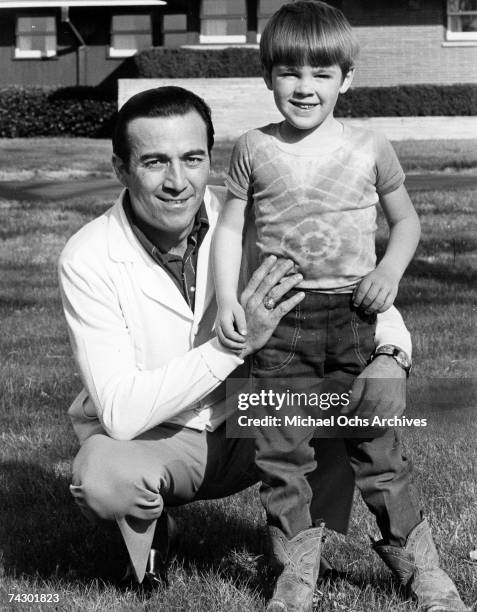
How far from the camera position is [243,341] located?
129 inches

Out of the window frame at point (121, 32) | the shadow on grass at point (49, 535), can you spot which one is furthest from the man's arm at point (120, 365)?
the window frame at point (121, 32)

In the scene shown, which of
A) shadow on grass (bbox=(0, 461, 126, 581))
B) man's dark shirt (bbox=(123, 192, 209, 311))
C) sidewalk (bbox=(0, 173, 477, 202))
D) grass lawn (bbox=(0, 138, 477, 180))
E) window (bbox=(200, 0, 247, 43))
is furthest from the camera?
window (bbox=(200, 0, 247, 43))

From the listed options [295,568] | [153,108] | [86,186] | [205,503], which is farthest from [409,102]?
[295,568]

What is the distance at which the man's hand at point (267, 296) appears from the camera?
3.20 meters

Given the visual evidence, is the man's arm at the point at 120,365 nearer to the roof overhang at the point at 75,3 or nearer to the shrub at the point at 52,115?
the shrub at the point at 52,115

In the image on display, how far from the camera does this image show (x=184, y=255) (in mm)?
3670

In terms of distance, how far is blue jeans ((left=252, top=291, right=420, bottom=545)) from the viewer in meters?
3.25

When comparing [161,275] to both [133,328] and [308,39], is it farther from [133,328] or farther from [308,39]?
[308,39]

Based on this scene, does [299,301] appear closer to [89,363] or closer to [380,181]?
[380,181]

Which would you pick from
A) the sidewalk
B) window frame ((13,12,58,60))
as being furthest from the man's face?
window frame ((13,12,58,60))

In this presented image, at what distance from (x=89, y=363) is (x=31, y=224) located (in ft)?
24.4

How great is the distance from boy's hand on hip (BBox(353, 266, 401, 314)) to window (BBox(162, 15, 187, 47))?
929 inches

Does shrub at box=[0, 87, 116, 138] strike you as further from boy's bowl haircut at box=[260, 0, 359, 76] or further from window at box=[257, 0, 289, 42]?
boy's bowl haircut at box=[260, 0, 359, 76]

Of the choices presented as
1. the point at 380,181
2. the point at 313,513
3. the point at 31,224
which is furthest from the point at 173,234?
the point at 31,224
